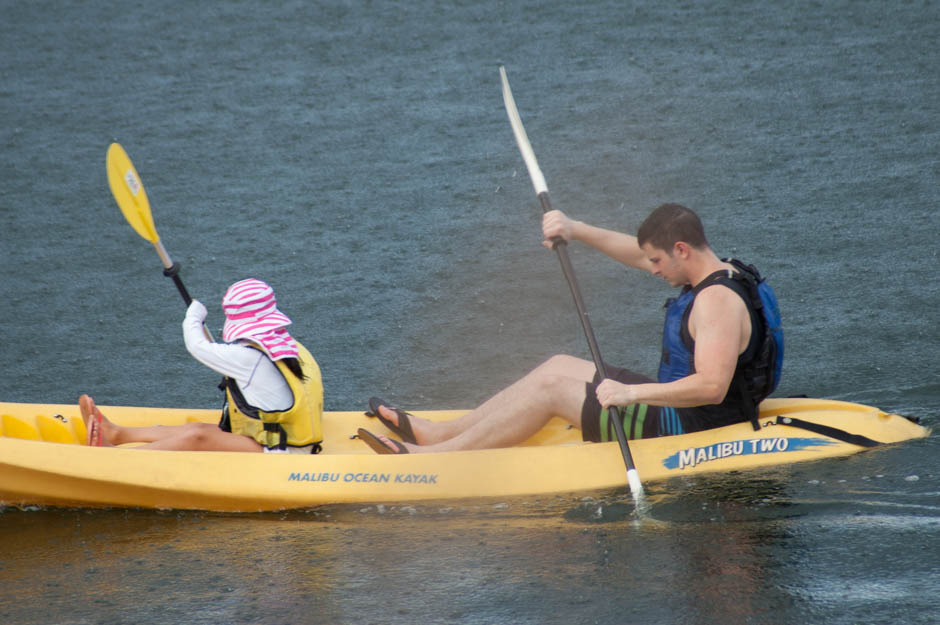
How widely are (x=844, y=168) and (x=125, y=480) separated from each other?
596 centimetres

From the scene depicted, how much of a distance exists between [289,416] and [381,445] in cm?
40

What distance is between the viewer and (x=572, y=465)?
4.91 m

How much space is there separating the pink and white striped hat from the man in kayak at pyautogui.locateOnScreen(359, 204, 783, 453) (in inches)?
20.8

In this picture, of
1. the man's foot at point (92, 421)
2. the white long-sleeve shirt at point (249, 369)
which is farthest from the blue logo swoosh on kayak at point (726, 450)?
the man's foot at point (92, 421)

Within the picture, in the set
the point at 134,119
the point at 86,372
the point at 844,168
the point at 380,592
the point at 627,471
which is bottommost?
the point at 380,592

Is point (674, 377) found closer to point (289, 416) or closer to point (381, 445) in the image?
point (381, 445)

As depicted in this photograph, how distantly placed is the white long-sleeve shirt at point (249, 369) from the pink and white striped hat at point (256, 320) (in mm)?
46

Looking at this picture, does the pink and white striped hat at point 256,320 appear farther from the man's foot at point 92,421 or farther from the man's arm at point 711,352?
the man's arm at point 711,352

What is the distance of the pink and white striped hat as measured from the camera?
16.4 feet

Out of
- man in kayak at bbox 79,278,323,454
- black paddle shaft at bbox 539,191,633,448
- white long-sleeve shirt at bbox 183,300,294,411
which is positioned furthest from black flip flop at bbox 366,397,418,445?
black paddle shaft at bbox 539,191,633,448

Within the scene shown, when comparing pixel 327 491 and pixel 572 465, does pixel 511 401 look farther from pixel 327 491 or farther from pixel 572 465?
pixel 327 491

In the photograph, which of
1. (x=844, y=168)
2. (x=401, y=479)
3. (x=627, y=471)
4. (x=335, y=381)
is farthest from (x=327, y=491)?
(x=844, y=168)

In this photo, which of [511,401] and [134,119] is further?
[134,119]

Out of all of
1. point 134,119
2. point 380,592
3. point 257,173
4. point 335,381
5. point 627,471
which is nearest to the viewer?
point 380,592
